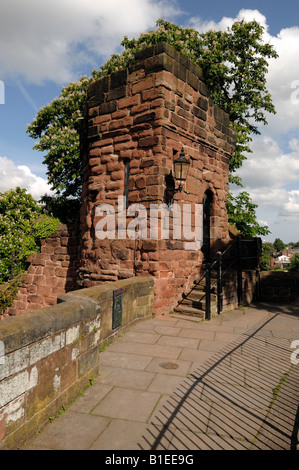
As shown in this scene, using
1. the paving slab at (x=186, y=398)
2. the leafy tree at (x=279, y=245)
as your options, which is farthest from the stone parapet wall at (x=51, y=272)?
the leafy tree at (x=279, y=245)

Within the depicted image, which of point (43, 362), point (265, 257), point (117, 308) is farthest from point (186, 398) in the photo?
point (265, 257)

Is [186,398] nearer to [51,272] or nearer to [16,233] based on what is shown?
[51,272]

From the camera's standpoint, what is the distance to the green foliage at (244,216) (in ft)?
40.1

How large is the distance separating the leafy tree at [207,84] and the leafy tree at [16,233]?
334 cm

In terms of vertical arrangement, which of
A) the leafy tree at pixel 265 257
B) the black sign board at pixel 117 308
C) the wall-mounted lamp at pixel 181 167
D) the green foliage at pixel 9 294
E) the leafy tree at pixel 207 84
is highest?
the leafy tree at pixel 207 84

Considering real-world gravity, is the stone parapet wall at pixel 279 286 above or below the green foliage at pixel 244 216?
below

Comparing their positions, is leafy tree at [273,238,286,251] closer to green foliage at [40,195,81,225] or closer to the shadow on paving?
green foliage at [40,195,81,225]

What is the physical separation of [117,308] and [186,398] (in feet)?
6.69

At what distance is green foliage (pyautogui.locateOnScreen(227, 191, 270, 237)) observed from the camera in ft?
40.1

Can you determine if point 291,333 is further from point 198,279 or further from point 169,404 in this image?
point 169,404

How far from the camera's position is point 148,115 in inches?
247

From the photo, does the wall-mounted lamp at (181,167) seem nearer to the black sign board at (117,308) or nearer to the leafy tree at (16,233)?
the black sign board at (117,308)

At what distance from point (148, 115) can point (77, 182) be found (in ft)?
30.9
